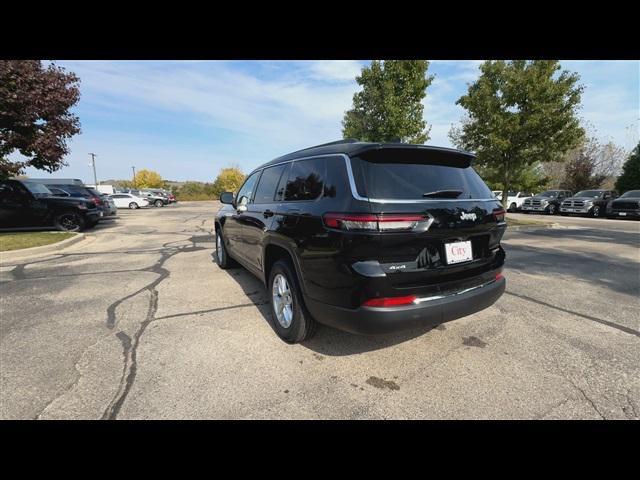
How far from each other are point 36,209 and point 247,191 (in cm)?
975

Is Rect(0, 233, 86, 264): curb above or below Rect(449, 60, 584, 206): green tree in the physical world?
below

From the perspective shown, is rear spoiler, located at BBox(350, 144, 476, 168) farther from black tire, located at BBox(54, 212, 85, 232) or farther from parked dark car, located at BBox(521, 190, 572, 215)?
parked dark car, located at BBox(521, 190, 572, 215)

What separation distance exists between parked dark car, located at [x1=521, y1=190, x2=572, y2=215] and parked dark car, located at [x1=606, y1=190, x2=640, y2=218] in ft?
11.8

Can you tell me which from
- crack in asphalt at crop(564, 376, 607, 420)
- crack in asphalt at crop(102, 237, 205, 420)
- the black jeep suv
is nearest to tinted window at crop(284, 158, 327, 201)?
the black jeep suv

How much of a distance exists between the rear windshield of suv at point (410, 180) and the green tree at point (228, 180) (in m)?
56.6

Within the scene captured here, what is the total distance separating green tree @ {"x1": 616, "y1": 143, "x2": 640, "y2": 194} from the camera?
24.4 meters

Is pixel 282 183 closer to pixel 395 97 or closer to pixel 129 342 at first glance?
pixel 129 342

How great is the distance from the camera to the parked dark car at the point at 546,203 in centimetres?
2220

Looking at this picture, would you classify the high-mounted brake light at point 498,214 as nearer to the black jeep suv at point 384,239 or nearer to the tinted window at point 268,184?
the black jeep suv at point 384,239

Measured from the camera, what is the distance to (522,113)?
40.6 feet
